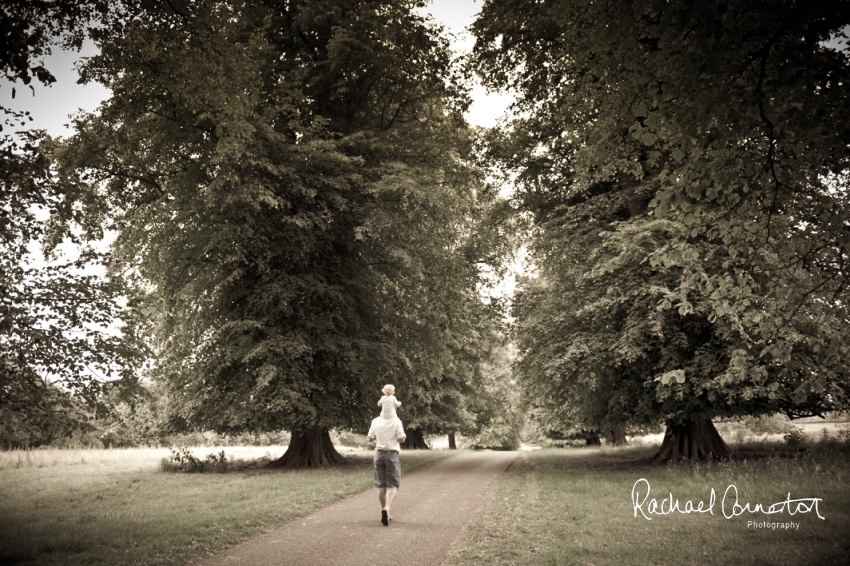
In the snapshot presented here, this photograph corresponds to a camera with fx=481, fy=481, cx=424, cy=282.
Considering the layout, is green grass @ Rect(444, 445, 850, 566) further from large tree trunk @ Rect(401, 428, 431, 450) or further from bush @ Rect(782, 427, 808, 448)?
large tree trunk @ Rect(401, 428, 431, 450)

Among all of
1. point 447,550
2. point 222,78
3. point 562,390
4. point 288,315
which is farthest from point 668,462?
point 222,78

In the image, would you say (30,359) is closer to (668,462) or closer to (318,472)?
(318,472)

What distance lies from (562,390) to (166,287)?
500 inches

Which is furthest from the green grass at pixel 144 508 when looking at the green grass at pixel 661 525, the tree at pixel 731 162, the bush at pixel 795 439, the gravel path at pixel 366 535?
the bush at pixel 795 439

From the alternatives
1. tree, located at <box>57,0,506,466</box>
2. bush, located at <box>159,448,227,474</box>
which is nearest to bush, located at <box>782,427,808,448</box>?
tree, located at <box>57,0,506,466</box>

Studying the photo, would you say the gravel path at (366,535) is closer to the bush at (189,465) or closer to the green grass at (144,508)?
the green grass at (144,508)

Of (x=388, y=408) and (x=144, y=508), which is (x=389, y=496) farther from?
(x=144, y=508)

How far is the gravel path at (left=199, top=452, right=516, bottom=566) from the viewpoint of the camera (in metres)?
5.70

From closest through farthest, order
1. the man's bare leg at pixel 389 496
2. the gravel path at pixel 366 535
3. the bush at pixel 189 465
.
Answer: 1. the gravel path at pixel 366 535
2. the man's bare leg at pixel 389 496
3. the bush at pixel 189 465

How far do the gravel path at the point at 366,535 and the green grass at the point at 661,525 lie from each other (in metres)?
0.42

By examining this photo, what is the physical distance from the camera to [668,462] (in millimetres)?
14664

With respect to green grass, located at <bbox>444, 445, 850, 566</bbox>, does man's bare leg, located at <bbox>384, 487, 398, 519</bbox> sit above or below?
above

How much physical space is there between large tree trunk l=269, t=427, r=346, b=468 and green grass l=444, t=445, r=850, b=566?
292 inches

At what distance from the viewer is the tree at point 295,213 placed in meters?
13.3
